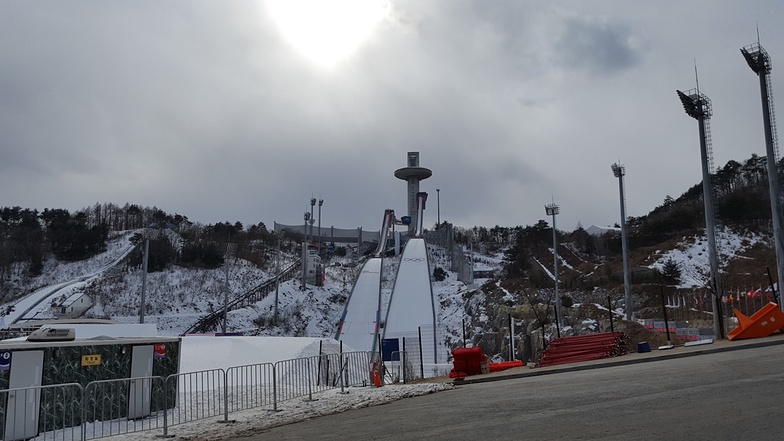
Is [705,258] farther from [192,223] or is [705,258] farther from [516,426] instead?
[192,223]

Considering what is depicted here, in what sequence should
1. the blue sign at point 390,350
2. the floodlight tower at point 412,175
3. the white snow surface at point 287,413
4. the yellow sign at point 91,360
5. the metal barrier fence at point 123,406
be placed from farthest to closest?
1. the floodlight tower at point 412,175
2. the blue sign at point 390,350
3. the yellow sign at point 91,360
4. the metal barrier fence at point 123,406
5. the white snow surface at point 287,413

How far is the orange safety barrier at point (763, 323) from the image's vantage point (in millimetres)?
18219

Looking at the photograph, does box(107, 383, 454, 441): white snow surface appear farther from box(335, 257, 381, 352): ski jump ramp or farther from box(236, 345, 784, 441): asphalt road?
box(335, 257, 381, 352): ski jump ramp

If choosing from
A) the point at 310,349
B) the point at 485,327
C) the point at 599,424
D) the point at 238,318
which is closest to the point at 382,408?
the point at 599,424

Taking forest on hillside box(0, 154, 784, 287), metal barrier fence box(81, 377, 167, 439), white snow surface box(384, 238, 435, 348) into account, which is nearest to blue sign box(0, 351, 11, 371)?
metal barrier fence box(81, 377, 167, 439)

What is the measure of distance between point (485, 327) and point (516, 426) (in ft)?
105

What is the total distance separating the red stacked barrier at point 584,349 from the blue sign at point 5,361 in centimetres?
1473

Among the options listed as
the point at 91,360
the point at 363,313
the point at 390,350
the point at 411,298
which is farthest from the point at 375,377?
the point at 363,313

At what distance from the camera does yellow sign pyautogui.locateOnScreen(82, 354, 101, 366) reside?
12.0m

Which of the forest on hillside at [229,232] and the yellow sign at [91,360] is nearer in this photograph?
the yellow sign at [91,360]

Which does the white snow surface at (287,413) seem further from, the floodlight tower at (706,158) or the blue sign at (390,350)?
the floodlight tower at (706,158)

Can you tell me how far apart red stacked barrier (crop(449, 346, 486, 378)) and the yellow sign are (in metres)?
9.53

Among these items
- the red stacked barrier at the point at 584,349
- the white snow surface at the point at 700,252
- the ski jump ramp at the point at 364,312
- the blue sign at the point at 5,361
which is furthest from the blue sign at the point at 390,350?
the white snow surface at the point at 700,252

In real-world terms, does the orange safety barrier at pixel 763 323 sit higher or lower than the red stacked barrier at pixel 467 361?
higher
